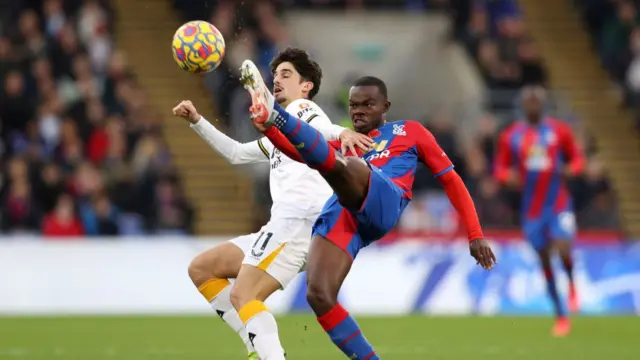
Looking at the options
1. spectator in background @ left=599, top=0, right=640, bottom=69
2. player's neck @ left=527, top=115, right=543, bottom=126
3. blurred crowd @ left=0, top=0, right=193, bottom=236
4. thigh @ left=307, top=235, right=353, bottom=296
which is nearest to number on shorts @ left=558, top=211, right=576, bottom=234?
player's neck @ left=527, top=115, right=543, bottom=126

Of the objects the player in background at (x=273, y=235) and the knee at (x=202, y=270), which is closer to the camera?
the player in background at (x=273, y=235)

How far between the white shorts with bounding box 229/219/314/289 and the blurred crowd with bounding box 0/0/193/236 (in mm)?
8459

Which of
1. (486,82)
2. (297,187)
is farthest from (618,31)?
(297,187)

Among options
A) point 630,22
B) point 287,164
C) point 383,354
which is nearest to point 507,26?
point 630,22

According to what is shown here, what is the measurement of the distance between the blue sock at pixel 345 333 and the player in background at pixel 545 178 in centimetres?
644

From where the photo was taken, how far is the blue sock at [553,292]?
1348 cm

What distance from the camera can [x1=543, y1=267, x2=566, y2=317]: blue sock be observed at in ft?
44.2

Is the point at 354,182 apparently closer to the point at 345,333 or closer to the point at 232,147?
the point at 345,333

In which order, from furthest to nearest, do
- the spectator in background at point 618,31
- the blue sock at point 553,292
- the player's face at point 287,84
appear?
the spectator in background at point 618,31 → the blue sock at point 553,292 → the player's face at point 287,84

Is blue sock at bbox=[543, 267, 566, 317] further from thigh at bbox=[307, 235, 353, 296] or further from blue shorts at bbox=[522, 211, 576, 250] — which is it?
thigh at bbox=[307, 235, 353, 296]

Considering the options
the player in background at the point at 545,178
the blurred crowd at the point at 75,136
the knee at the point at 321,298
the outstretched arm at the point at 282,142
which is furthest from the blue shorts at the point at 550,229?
the outstretched arm at the point at 282,142

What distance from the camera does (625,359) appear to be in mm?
10227

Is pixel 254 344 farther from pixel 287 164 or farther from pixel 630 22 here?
pixel 630 22

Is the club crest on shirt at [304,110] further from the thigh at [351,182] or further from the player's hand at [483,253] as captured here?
the player's hand at [483,253]
